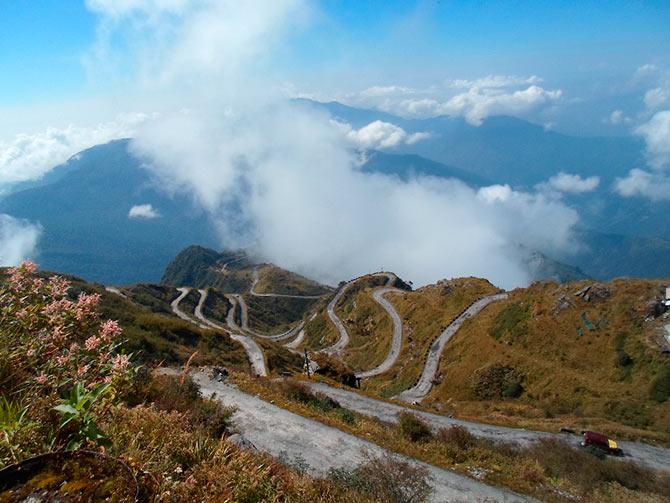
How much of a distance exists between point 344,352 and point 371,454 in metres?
96.4

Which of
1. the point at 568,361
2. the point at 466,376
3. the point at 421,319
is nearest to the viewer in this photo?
the point at 568,361

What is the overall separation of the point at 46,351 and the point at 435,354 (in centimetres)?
7680

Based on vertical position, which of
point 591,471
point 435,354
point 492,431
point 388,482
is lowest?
point 435,354

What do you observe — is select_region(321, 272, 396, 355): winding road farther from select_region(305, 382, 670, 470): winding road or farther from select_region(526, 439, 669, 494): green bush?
select_region(526, 439, 669, 494): green bush

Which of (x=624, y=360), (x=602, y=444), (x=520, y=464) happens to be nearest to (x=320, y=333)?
(x=624, y=360)

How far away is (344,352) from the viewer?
110m

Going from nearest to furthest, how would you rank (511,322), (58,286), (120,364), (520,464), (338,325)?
(120,364) → (58,286) → (520,464) → (511,322) → (338,325)

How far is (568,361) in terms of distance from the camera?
2041 inches

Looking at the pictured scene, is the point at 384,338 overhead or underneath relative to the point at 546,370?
underneath

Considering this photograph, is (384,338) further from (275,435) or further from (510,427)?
(275,435)

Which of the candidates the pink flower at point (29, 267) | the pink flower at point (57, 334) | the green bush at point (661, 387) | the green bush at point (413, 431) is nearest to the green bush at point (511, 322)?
the green bush at point (661, 387)

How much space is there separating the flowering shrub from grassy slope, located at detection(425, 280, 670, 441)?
34.1 meters

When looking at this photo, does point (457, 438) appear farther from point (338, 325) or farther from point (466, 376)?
point (338, 325)

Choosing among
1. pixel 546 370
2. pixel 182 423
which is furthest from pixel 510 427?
pixel 182 423
